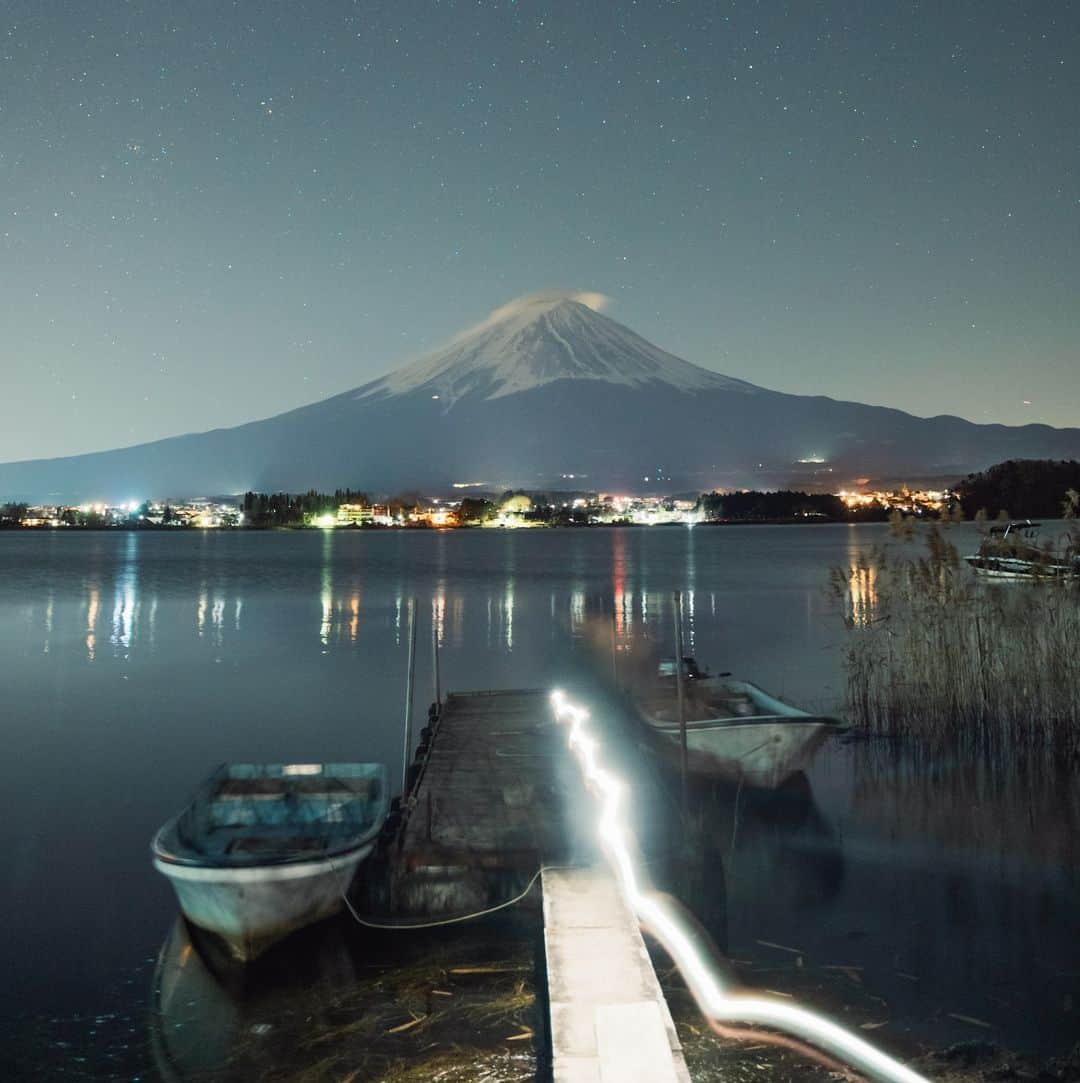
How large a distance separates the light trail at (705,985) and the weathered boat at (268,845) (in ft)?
6.41

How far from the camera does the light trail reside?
18.3 feet

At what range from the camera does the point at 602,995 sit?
18.0 ft

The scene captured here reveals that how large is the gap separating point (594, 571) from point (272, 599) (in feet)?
98.3

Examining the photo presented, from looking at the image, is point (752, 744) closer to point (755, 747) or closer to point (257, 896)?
point (755, 747)

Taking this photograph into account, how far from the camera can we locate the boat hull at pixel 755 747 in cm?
1021

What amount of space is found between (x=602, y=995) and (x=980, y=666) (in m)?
9.36

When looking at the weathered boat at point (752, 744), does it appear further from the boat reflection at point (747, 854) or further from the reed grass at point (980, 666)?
the reed grass at point (980, 666)

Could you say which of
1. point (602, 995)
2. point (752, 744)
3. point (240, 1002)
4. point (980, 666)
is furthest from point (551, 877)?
point (980, 666)

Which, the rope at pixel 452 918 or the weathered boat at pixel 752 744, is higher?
the weathered boat at pixel 752 744

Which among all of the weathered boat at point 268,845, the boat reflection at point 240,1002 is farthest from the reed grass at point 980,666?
the boat reflection at point 240,1002

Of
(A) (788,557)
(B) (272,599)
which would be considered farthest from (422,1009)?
(A) (788,557)

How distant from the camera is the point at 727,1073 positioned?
5418mm

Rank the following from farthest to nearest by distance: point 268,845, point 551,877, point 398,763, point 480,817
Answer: point 398,763 → point 480,817 → point 268,845 → point 551,877

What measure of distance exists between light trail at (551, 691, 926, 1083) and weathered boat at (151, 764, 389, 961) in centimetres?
195
